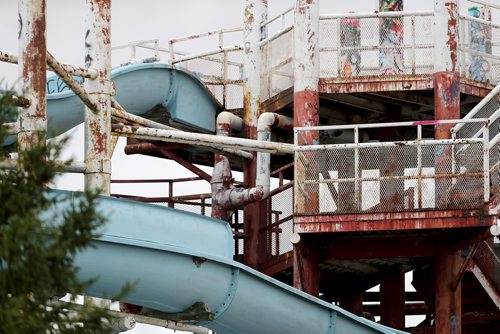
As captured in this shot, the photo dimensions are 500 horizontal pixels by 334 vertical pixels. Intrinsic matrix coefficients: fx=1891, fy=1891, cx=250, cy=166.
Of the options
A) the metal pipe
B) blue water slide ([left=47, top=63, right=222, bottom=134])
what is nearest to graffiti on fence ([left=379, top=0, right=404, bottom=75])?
the metal pipe

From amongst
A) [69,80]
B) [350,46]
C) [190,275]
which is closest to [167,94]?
[350,46]

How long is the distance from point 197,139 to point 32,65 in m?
9.13

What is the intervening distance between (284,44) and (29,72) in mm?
14157

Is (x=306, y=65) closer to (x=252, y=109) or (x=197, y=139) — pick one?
(x=252, y=109)

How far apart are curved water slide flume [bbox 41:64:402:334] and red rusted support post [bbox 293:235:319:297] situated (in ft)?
17.4

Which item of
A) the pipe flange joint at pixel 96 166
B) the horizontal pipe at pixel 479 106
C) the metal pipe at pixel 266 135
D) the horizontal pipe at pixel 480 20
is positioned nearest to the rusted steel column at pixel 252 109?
the metal pipe at pixel 266 135

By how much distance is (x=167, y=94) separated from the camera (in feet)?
135

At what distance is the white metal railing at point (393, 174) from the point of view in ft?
114

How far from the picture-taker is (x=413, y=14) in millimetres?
37938

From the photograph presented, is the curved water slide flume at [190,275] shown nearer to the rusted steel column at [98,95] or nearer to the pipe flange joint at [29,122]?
the pipe flange joint at [29,122]

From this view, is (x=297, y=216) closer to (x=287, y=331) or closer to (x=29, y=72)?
(x=287, y=331)

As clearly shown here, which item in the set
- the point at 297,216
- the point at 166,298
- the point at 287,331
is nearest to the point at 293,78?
the point at 297,216

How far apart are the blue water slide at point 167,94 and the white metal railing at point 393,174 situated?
5.58 m

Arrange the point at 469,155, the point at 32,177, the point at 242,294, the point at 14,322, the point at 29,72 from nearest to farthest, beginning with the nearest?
the point at 14,322, the point at 32,177, the point at 29,72, the point at 242,294, the point at 469,155
